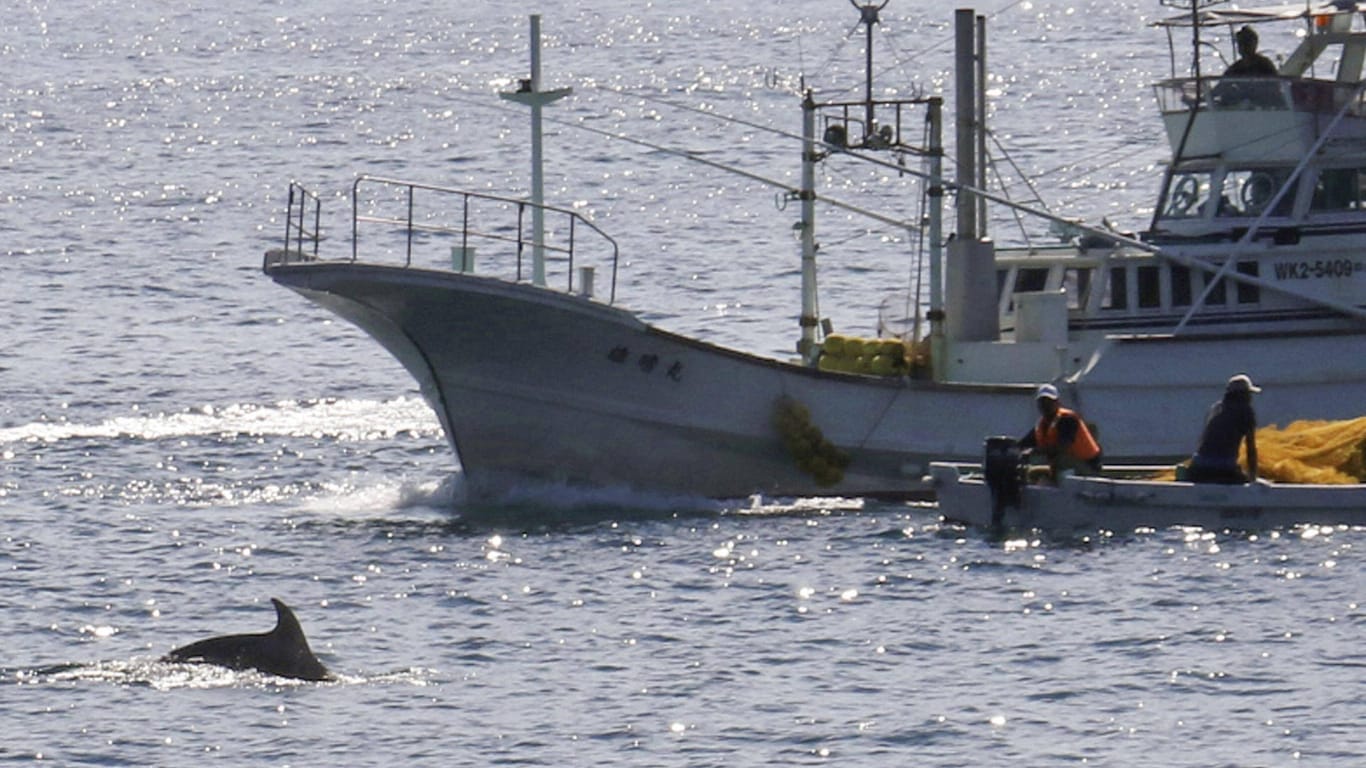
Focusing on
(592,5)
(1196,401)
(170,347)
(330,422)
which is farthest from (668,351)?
(592,5)

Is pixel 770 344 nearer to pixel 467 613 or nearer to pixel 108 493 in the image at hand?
pixel 108 493

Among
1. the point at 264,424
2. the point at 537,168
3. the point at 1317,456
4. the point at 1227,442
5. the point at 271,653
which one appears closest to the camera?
the point at 271,653

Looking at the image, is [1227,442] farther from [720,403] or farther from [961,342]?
[720,403]

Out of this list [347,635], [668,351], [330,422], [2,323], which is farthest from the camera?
[2,323]

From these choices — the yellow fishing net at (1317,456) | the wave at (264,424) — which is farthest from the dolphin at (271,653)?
the wave at (264,424)

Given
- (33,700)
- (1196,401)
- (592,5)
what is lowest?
(33,700)

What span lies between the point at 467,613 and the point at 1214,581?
289 inches

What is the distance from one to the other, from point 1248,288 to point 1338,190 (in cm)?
161

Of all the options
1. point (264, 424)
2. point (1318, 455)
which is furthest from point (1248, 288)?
point (264, 424)

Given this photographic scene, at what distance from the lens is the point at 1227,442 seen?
31.1m

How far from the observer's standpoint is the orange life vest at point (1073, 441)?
31.8 metres

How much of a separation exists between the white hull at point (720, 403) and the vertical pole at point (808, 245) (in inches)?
69.8

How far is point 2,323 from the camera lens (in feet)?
172

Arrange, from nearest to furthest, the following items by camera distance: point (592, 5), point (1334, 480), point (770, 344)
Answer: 1. point (1334, 480)
2. point (770, 344)
3. point (592, 5)
